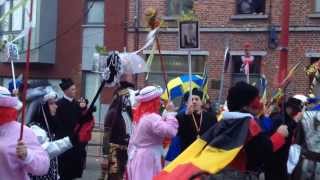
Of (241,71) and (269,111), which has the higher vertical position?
(241,71)

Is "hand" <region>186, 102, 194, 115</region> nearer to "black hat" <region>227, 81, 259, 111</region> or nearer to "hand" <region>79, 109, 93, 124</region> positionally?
"hand" <region>79, 109, 93, 124</region>

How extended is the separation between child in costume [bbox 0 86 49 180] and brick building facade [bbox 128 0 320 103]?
15.6 metres

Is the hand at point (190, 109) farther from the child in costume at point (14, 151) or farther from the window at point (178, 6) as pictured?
the window at point (178, 6)

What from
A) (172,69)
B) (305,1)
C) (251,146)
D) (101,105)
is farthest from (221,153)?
(101,105)

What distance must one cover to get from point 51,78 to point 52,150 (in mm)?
21899

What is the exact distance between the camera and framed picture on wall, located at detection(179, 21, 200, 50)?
364 inches

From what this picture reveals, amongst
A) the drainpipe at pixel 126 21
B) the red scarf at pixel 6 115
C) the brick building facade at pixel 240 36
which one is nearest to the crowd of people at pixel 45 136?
the red scarf at pixel 6 115

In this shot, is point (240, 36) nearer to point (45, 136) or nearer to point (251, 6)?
point (251, 6)

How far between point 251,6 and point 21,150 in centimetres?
1777

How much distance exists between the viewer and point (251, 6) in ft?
72.8

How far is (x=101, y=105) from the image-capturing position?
25469 mm

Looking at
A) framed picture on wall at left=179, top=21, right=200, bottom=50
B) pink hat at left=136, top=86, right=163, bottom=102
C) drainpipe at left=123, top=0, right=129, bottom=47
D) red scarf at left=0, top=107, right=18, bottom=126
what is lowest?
red scarf at left=0, top=107, right=18, bottom=126

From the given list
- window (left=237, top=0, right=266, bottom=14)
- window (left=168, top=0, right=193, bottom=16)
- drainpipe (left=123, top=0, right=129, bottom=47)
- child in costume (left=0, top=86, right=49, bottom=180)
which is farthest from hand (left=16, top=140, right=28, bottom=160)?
drainpipe (left=123, top=0, right=129, bottom=47)

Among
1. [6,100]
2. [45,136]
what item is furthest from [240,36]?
[6,100]
